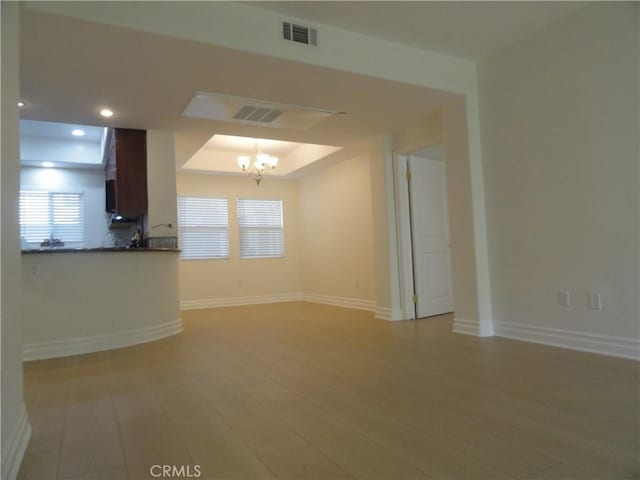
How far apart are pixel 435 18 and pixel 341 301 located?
4.65 meters

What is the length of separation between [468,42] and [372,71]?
959 millimetres

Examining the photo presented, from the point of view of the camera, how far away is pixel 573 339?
11.1 ft

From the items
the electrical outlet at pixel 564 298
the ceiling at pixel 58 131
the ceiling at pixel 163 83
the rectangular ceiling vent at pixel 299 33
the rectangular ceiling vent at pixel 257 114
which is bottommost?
the electrical outlet at pixel 564 298

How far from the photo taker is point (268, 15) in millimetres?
3230

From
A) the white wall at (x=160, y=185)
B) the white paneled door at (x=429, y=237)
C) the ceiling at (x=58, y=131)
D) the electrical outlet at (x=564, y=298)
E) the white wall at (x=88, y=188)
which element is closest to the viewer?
the electrical outlet at (x=564, y=298)

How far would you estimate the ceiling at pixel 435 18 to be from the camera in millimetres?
3174

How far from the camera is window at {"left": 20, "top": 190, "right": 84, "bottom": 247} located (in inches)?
287

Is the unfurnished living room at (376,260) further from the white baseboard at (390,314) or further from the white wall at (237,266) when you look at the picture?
the white wall at (237,266)

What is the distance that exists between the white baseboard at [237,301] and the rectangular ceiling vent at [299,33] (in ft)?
16.9

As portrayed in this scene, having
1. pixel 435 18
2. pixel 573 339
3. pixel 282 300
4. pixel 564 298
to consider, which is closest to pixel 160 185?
pixel 435 18

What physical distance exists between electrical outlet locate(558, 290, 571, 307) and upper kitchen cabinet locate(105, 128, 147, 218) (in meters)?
4.43

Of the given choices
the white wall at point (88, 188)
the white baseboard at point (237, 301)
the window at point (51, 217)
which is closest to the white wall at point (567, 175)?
the white baseboard at point (237, 301)

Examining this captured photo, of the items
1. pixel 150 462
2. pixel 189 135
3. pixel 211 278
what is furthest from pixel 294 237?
pixel 150 462

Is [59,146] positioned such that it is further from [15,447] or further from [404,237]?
[15,447]
